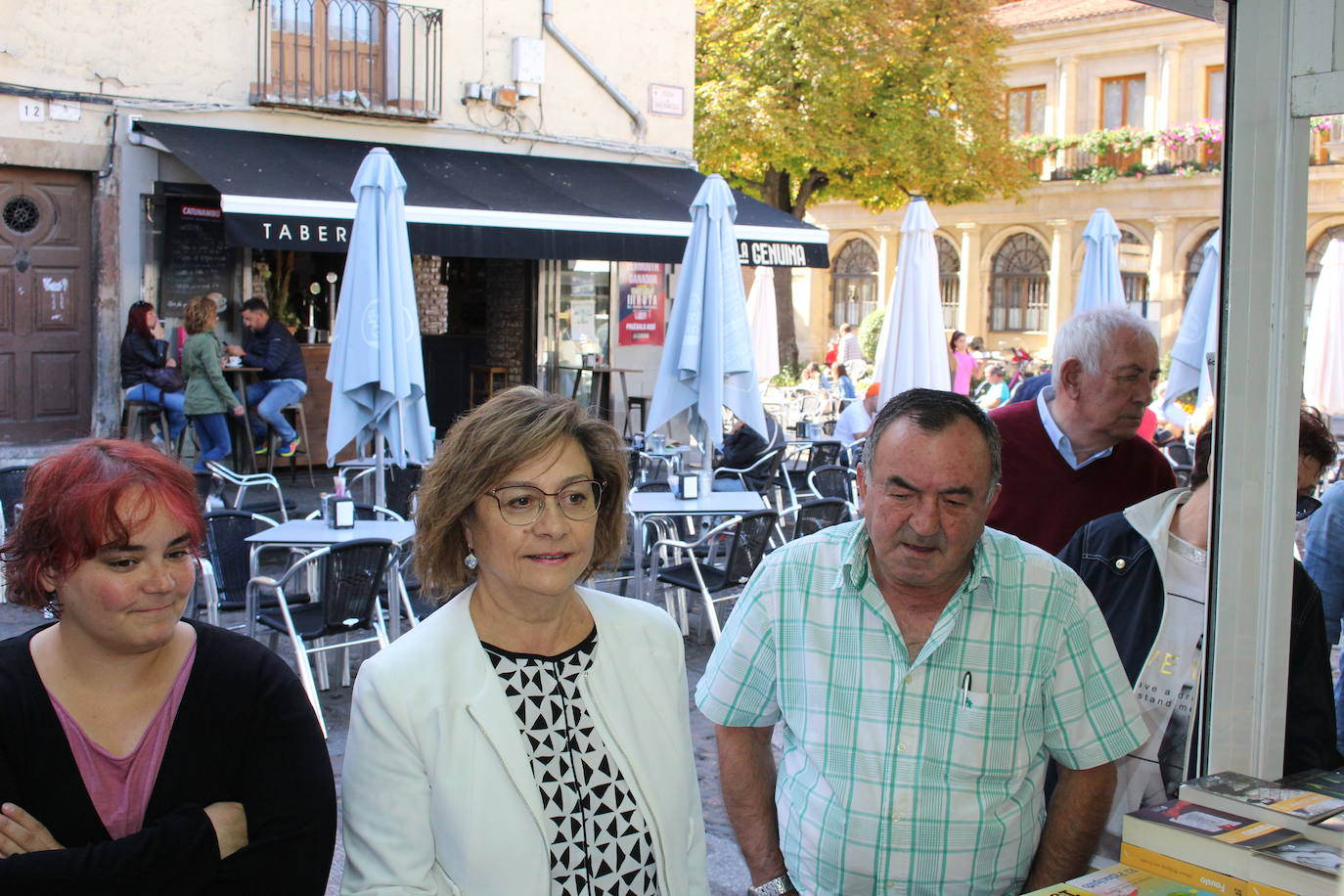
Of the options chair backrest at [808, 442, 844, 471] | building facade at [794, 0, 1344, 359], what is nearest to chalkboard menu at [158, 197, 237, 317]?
chair backrest at [808, 442, 844, 471]

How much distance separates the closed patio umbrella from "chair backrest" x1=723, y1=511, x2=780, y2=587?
2.22 meters

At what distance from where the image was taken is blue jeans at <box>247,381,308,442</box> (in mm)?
12570

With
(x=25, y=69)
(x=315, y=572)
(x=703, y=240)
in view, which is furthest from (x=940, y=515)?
(x=25, y=69)

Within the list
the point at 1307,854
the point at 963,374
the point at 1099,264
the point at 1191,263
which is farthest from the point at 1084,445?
the point at 1191,263

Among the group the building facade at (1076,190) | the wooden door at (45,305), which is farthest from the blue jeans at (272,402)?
the building facade at (1076,190)

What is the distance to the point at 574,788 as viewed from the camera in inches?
85.2

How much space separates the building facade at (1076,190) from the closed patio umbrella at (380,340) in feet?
80.2

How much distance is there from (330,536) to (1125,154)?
31.8 metres

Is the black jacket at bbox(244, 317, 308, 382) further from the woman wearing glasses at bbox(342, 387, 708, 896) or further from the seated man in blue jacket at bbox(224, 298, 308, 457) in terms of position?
the woman wearing glasses at bbox(342, 387, 708, 896)

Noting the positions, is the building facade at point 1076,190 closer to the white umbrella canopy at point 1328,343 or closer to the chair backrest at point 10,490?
the white umbrella canopy at point 1328,343

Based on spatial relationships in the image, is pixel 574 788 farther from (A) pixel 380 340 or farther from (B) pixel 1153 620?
(A) pixel 380 340

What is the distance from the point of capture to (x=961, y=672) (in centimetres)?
236

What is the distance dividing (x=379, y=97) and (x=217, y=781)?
13620mm

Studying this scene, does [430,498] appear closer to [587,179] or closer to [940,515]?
[940,515]
